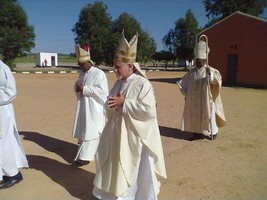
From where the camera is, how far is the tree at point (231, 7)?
148 ft

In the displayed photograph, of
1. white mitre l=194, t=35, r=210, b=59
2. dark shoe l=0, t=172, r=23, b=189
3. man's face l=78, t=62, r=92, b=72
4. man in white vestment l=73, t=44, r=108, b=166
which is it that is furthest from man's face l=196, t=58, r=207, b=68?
dark shoe l=0, t=172, r=23, b=189

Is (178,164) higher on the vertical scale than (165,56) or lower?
lower

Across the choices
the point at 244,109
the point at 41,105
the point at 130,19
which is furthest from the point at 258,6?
the point at 41,105

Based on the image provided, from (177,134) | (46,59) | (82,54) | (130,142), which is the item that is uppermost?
(82,54)

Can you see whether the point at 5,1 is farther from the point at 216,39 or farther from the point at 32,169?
the point at 32,169

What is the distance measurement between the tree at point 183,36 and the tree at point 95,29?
11.0 meters

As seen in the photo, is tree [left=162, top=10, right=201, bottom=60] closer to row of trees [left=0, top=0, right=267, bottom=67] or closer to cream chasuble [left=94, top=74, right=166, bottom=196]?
row of trees [left=0, top=0, right=267, bottom=67]

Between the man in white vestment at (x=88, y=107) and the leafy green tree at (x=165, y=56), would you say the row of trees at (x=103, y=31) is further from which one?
the man in white vestment at (x=88, y=107)

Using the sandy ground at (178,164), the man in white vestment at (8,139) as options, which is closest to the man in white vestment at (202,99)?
the sandy ground at (178,164)

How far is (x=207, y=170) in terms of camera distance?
5.74 m

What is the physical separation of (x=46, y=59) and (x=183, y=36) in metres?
24.4

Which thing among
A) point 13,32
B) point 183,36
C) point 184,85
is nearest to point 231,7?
point 183,36

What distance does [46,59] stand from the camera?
58969mm

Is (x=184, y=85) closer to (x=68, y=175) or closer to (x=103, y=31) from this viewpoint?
(x=68, y=175)
